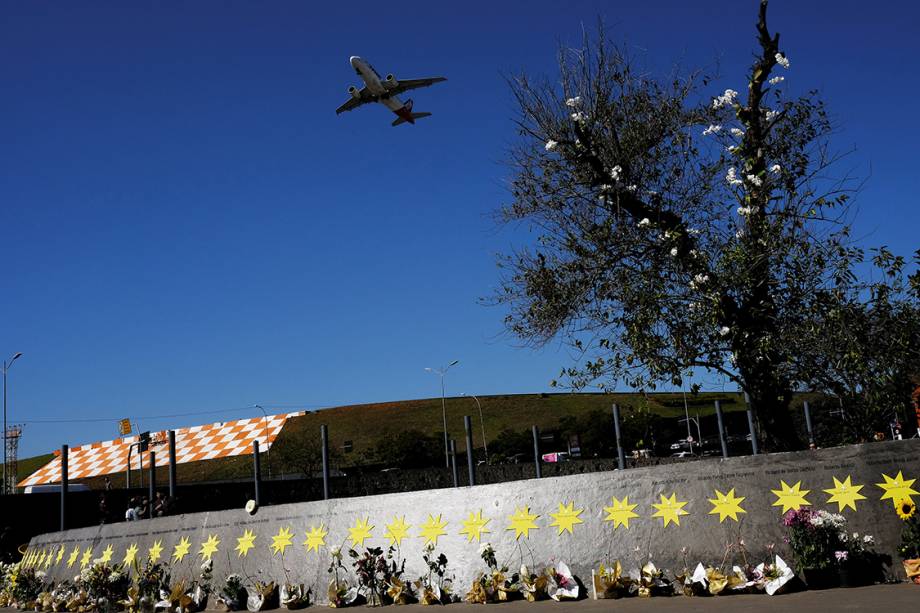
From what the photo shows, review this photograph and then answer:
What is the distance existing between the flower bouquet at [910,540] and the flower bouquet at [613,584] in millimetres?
2236

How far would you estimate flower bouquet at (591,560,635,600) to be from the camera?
7465 mm

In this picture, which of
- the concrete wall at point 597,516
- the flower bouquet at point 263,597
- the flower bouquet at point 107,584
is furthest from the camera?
the flower bouquet at point 107,584

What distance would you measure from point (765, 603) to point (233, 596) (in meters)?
6.20

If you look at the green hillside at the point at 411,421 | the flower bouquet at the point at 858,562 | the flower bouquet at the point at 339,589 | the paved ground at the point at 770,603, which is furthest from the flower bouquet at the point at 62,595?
the green hillside at the point at 411,421

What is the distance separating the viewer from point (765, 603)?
6414 millimetres

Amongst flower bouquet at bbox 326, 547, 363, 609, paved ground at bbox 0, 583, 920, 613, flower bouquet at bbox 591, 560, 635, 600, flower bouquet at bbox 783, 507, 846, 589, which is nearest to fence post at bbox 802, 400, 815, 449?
flower bouquet at bbox 783, 507, 846, 589

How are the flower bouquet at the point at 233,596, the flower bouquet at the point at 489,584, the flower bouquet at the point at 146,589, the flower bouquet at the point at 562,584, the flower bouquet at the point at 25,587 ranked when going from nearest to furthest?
1. the flower bouquet at the point at 562,584
2. the flower bouquet at the point at 489,584
3. the flower bouquet at the point at 233,596
4. the flower bouquet at the point at 146,589
5. the flower bouquet at the point at 25,587

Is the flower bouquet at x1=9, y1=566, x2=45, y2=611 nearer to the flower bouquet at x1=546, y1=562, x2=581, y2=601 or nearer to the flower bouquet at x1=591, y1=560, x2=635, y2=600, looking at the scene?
the flower bouquet at x1=546, y1=562, x2=581, y2=601

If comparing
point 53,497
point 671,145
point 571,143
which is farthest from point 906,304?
point 53,497

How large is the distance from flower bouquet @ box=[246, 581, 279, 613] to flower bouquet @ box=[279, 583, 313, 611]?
0.17 m

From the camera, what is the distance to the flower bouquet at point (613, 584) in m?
7.46

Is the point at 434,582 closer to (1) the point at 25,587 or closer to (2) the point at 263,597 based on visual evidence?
(2) the point at 263,597

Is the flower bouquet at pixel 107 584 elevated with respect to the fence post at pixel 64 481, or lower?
lower

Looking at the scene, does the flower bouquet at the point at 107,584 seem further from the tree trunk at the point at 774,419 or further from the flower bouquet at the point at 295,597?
the tree trunk at the point at 774,419
